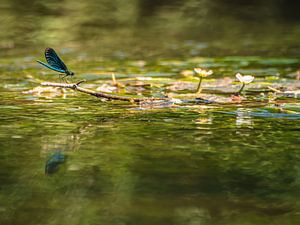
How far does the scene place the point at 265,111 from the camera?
3863 millimetres

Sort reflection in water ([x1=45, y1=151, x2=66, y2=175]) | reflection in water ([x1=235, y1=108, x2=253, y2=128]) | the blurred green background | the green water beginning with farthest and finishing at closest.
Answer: the blurred green background, reflection in water ([x1=235, y1=108, x2=253, y2=128]), reflection in water ([x1=45, y1=151, x2=66, y2=175]), the green water

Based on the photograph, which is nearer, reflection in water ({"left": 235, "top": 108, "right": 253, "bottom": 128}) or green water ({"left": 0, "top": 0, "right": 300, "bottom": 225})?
green water ({"left": 0, "top": 0, "right": 300, "bottom": 225})

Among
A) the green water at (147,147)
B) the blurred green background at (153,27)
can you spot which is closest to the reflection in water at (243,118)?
the green water at (147,147)

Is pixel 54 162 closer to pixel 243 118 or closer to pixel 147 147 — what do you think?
pixel 147 147

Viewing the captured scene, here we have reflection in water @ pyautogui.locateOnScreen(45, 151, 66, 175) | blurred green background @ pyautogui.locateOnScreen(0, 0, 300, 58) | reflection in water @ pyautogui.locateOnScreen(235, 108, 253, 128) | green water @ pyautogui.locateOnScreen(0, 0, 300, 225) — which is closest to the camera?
green water @ pyautogui.locateOnScreen(0, 0, 300, 225)

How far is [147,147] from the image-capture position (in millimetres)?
3070

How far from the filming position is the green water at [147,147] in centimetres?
222

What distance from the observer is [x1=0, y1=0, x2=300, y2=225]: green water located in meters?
2.22

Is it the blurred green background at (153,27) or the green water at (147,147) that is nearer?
the green water at (147,147)

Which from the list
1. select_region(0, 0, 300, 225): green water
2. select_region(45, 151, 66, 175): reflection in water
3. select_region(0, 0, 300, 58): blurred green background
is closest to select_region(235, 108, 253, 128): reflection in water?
select_region(0, 0, 300, 225): green water

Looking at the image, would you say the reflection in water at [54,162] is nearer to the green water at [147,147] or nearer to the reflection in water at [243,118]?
the green water at [147,147]

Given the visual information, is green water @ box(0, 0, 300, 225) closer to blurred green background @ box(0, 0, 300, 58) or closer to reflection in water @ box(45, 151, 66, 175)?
reflection in water @ box(45, 151, 66, 175)

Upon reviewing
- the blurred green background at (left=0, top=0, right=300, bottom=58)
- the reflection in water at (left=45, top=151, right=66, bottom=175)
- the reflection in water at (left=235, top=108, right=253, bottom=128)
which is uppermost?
the blurred green background at (left=0, top=0, right=300, bottom=58)

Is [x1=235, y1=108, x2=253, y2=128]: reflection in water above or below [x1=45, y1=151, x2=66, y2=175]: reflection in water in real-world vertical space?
above
